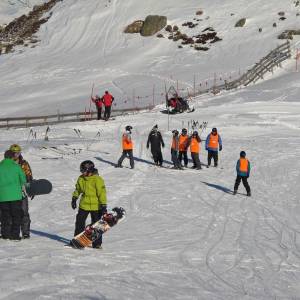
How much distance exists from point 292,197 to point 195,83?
25.7 metres

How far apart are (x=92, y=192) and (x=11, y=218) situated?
1.30 m

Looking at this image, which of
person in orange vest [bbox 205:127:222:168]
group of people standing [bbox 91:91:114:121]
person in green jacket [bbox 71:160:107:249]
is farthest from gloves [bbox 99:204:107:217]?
group of people standing [bbox 91:91:114:121]

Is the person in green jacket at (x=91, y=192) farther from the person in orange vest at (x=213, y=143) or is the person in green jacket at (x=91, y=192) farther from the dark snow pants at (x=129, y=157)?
the person in orange vest at (x=213, y=143)

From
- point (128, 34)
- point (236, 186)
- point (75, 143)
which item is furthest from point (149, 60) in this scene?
point (236, 186)

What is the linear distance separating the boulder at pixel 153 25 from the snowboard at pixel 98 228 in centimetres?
4685

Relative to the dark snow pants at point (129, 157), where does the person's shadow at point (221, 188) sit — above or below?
below

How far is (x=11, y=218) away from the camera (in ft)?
31.0

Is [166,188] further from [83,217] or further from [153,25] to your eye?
[153,25]

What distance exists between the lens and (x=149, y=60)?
4947cm

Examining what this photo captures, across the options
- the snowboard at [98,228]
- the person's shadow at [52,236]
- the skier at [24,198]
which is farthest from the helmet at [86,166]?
the person's shadow at [52,236]

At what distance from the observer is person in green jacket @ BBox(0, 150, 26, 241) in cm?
916

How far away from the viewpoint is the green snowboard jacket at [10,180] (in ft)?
30.0

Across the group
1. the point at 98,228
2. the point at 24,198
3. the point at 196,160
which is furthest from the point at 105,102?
the point at 98,228

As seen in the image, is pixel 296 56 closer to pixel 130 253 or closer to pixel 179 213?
pixel 179 213
